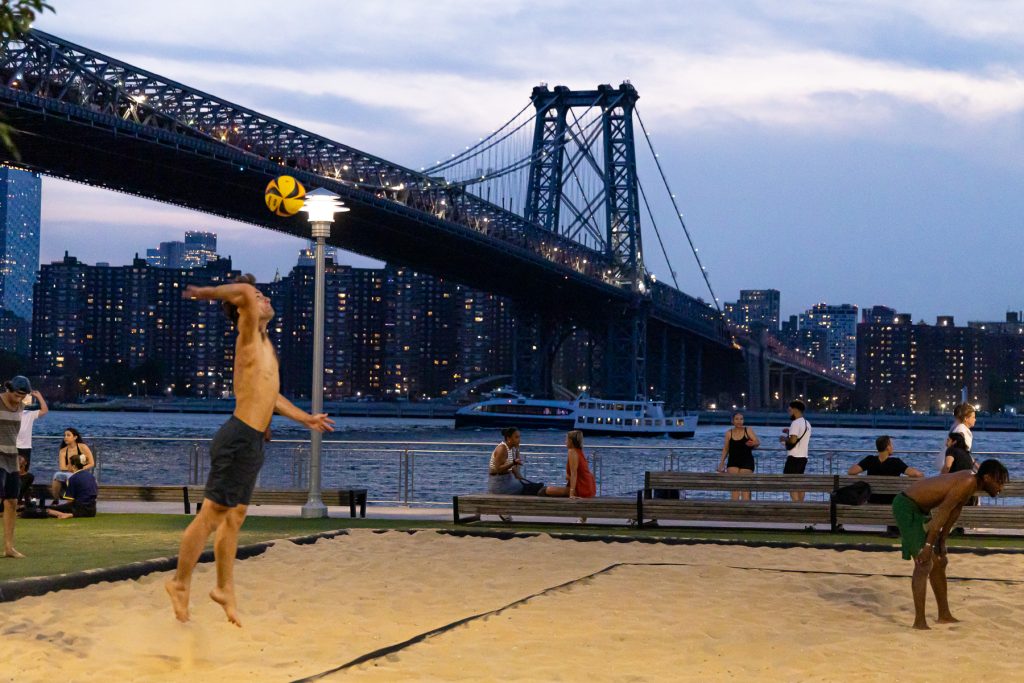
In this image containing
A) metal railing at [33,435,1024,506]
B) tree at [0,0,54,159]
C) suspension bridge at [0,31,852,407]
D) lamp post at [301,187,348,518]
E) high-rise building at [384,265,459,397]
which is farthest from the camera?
high-rise building at [384,265,459,397]

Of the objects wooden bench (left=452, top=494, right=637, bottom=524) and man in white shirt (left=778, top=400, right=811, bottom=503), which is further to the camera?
man in white shirt (left=778, top=400, right=811, bottom=503)

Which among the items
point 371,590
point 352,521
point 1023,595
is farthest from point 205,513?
point 352,521

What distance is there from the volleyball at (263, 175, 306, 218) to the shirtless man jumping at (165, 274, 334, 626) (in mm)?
6752

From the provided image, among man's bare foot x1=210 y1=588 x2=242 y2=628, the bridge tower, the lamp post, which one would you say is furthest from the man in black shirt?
the bridge tower

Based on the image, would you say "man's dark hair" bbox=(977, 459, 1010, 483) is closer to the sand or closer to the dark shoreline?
the sand

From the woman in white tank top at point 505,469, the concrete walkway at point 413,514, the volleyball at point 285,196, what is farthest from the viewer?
the woman in white tank top at point 505,469

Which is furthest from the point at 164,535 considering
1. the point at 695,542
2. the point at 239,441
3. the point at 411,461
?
the point at 239,441

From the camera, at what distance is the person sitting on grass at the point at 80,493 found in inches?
544

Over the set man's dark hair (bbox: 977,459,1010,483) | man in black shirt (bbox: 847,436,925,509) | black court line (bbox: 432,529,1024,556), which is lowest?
black court line (bbox: 432,529,1024,556)

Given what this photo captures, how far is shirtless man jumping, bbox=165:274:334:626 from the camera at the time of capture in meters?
6.58

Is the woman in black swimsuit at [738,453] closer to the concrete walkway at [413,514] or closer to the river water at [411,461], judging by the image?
the river water at [411,461]

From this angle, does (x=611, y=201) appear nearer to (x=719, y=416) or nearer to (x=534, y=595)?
(x=719, y=416)

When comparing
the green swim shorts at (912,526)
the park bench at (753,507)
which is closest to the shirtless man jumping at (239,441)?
the green swim shorts at (912,526)

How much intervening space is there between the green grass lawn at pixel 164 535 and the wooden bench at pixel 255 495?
42 centimetres
